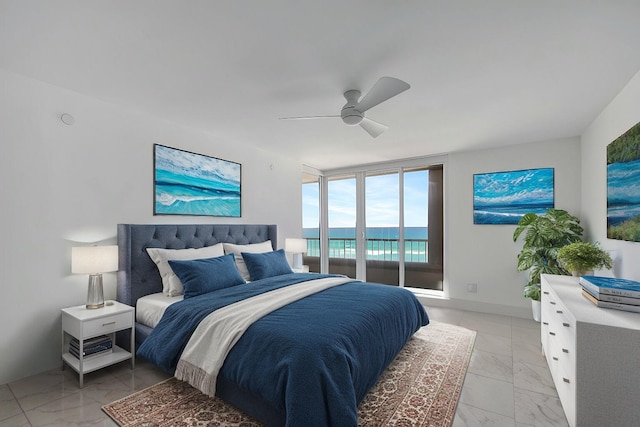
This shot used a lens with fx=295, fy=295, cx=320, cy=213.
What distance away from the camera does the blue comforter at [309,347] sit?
62.3 inches

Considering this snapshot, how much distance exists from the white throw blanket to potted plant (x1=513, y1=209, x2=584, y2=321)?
3050 millimetres

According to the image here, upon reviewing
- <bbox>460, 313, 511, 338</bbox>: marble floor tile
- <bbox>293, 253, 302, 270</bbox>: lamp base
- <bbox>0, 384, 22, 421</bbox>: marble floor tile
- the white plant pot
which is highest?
<bbox>293, 253, 302, 270</bbox>: lamp base

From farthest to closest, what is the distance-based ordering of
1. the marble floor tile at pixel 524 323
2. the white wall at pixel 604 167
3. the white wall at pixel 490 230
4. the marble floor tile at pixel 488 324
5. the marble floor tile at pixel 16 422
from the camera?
the white wall at pixel 490 230, the marble floor tile at pixel 524 323, the marble floor tile at pixel 488 324, the white wall at pixel 604 167, the marble floor tile at pixel 16 422

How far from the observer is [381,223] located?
550 cm

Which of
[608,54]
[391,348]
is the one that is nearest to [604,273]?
[608,54]

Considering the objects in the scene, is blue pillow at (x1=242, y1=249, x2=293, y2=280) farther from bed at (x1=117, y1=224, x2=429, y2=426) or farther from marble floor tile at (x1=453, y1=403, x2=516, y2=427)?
marble floor tile at (x1=453, y1=403, x2=516, y2=427)

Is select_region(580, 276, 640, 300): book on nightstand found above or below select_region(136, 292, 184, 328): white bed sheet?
above

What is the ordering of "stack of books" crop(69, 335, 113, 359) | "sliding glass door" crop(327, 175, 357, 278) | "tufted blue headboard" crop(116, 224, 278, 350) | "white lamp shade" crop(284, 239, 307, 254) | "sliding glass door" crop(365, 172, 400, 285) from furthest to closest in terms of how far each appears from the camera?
"sliding glass door" crop(327, 175, 357, 278) → "sliding glass door" crop(365, 172, 400, 285) → "white lamp shade" crop(284, 239, 307, 254) → "tufted blue headboard" crop(116, 224, 278, 350) → "stack of books" crop(69, 335, 113, 359)

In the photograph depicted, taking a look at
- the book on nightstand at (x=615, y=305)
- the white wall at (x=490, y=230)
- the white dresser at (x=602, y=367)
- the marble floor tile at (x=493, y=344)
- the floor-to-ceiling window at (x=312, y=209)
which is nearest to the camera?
the white dresser at (x=602, y=367)

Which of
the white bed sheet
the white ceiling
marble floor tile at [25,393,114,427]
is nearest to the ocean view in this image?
the white ceiling

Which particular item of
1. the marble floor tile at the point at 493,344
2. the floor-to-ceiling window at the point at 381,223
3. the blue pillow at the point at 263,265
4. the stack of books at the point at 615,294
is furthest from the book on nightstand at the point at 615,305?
the floor-to-ceiling window at the point at 381,223

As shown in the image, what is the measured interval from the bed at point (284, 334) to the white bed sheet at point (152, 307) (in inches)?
1.7

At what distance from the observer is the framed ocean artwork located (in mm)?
2172

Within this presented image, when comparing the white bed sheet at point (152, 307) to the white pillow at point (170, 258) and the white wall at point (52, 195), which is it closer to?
the white pillow at point (170, 258)
